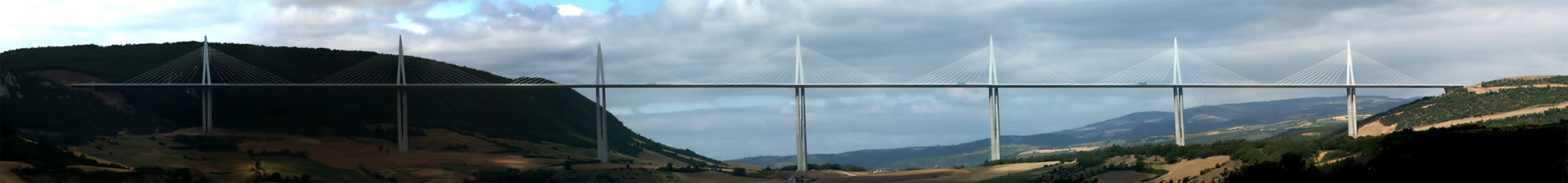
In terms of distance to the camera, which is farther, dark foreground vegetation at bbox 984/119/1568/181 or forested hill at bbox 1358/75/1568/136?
forested hill at bbox 1358/75/1568/136

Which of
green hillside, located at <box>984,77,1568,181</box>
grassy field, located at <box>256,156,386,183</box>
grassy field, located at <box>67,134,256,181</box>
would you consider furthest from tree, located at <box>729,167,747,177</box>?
grassy field, located at <box>67,134,256,181</box>

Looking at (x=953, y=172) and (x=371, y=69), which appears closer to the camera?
(x=953, y=172)

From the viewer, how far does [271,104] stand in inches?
2746

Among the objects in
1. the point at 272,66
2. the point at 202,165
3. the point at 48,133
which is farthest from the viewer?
the point at 272,66

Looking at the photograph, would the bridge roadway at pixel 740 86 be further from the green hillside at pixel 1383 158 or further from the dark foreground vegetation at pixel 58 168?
the dark foreground vegetation at pixel 58 168

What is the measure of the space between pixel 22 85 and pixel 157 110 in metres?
7.20

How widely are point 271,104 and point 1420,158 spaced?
210 ft

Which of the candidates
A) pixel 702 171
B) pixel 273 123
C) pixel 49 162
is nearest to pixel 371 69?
pixel 273 123

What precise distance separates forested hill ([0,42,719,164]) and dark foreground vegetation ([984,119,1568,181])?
42494 mm

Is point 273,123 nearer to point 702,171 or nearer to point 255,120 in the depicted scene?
point 255,120

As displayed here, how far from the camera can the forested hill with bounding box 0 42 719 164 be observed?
55.6 metres

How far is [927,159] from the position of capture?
99.5m

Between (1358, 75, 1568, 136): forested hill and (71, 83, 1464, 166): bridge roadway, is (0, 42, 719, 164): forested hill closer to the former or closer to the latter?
(71, 83, 1464, 166): bridge roadway

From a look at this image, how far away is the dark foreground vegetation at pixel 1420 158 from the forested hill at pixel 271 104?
139ft
